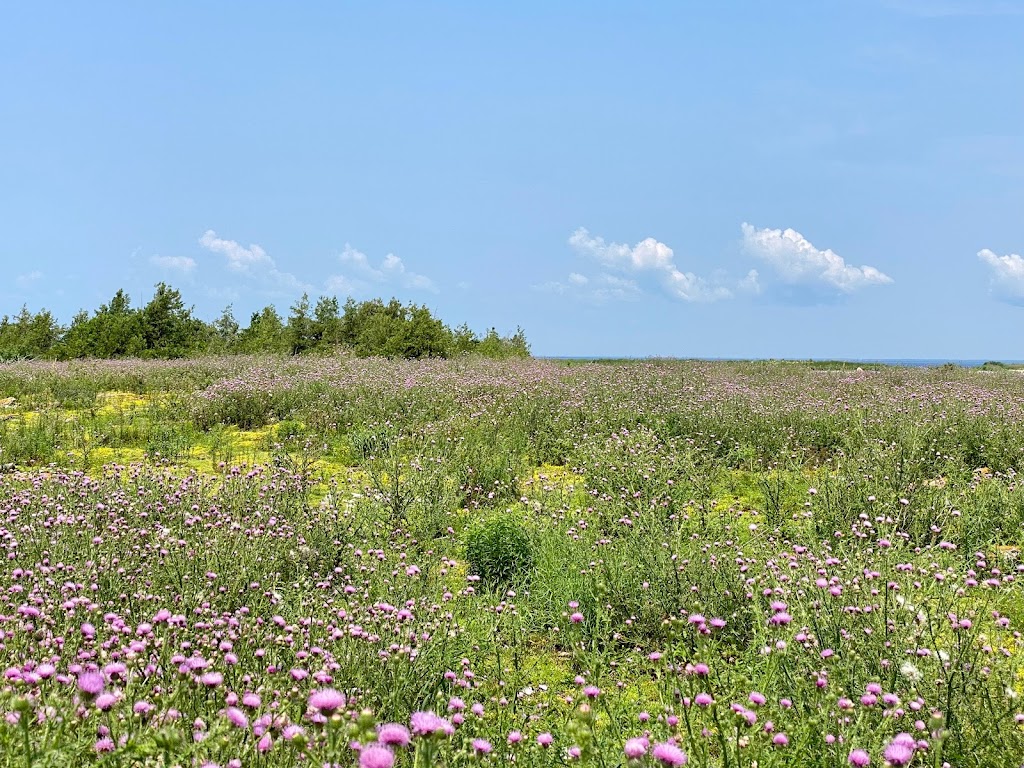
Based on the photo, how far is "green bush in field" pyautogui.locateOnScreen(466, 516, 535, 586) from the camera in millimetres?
4922

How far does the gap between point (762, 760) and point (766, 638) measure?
0.78m

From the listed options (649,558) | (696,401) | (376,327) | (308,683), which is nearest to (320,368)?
(696,401)

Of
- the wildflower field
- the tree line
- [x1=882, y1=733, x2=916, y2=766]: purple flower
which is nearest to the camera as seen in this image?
[x1=882, y1=733, x2=916, y2=766]: purple flower

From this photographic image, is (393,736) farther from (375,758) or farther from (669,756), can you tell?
(669,756)

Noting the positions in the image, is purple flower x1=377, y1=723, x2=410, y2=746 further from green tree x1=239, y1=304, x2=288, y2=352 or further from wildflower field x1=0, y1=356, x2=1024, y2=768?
green tree x1=239, y1=304, x2=288, y2=352

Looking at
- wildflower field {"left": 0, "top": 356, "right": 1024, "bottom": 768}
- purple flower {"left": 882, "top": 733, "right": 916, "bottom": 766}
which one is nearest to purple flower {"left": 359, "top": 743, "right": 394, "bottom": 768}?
wildflower field {"left": 0, "top": 356, "right": 1024, "bottom": 768}

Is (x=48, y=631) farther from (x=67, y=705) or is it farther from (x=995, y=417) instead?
(x=995, y=417)

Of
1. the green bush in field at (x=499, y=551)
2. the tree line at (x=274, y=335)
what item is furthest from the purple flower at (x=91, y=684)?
the tree line at (x=274, y=335)

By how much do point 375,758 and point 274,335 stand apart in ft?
101

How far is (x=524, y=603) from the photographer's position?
4242mm

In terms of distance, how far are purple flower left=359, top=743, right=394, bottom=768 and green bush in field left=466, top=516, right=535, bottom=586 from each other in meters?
3.44

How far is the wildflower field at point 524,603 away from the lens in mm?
2080

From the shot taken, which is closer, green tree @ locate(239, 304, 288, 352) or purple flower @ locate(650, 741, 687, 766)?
purple flower @ locate(650, 741, 687, 766)

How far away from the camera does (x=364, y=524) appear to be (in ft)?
17.9
